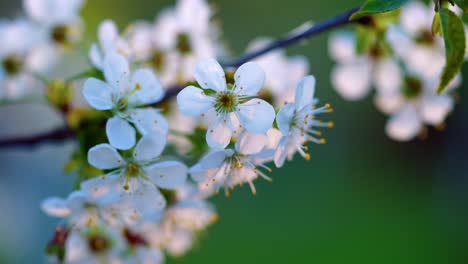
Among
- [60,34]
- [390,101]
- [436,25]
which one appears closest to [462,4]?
[436,25]

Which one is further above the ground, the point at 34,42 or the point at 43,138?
the point at 34,42

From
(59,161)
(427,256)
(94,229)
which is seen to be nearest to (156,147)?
(94,229)

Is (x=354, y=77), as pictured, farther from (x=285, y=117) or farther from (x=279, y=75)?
(x=285, y=117)

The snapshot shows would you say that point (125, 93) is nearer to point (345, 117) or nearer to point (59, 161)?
point (59, 161)

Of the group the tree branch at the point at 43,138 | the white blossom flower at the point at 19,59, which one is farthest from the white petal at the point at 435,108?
the white blossom flower at the point at 19,59

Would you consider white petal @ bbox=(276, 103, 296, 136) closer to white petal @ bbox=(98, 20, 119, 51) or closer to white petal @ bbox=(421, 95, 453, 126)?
white petal @ bbox=(98, 20, 119, 51)
